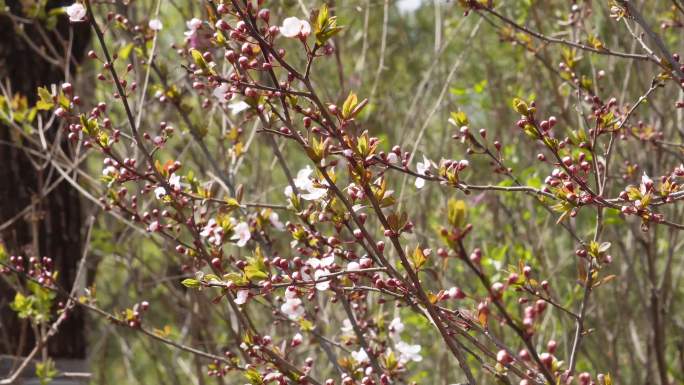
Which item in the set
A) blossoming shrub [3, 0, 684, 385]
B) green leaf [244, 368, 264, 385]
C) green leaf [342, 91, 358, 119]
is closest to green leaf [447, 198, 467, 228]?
blossoming shrub [3, 0, 684, 385]

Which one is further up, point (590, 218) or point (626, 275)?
point (590, 218)

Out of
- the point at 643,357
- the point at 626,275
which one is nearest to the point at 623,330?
the point at 626,275

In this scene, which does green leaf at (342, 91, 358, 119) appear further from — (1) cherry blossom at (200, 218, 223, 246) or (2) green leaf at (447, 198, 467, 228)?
(1) cherry blossom at (200, 218, 223, 246)

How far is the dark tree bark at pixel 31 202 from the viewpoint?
4088 mm

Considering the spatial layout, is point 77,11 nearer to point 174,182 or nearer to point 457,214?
point 174,182

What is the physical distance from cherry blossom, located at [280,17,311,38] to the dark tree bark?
2636 millimetres

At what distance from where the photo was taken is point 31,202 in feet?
13.6

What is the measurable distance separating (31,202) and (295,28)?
110 inches

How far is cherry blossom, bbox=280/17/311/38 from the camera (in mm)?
1690

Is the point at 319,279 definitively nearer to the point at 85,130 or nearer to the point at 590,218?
the point at 85,130

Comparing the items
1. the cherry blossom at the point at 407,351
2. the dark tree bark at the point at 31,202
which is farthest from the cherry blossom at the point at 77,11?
the dark tree bark at the point at 31,202

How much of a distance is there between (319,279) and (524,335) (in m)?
0.50

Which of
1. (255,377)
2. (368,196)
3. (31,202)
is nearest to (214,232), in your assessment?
(255,377)

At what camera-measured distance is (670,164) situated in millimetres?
4160
